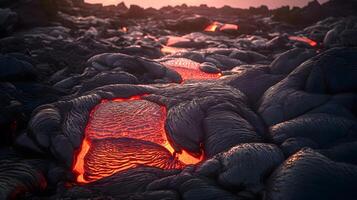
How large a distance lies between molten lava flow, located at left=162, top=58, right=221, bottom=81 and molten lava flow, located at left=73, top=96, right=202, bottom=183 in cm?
339

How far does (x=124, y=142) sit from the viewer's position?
4.95 metres

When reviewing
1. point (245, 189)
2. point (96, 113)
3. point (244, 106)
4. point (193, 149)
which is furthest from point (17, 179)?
point (244, 106)

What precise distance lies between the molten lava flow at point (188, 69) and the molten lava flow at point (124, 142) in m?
3.39

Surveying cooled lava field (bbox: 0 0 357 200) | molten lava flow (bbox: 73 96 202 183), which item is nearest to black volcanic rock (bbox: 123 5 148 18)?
cooled lava field (bbox: 0 0 357 200)

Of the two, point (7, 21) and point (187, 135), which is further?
point (7, 21)

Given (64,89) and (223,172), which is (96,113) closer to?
(64,89)

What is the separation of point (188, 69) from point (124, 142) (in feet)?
17.2

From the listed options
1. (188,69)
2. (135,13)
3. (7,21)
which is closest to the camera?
(188,69)

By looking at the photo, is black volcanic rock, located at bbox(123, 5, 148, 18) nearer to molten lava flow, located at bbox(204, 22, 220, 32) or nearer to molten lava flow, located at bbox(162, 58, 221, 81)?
molten lava flow, located at bbox(204, 22, 220, 32)

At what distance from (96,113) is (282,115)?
121 inches

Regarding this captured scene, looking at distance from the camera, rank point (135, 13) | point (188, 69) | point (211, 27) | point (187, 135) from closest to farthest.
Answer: point (187, 135) < point (188, 69) < point (211, 27) < point (135, 13)

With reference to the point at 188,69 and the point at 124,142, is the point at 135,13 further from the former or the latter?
the point at 124,142

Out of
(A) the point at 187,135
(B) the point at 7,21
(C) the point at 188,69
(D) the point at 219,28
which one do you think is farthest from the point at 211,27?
(A) the point at 187,135

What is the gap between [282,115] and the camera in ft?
17.0
